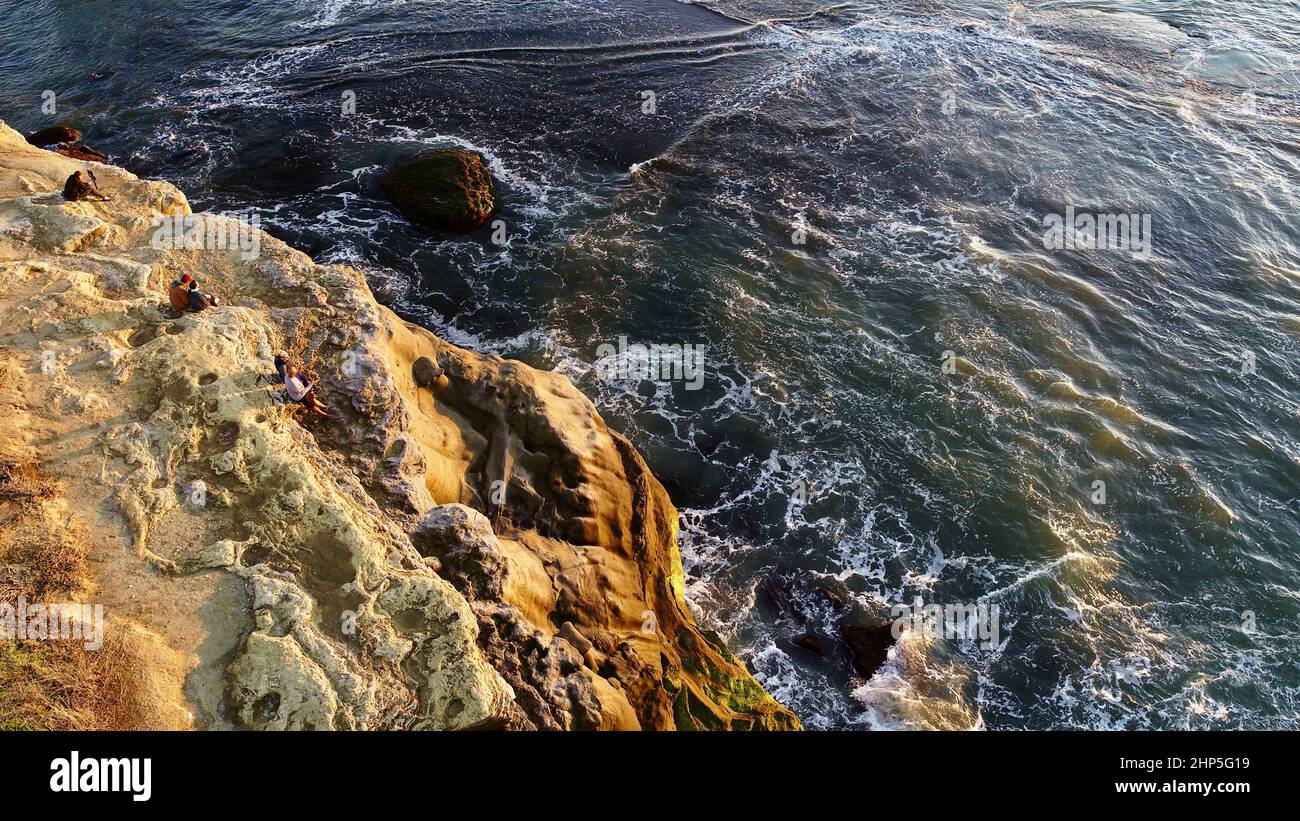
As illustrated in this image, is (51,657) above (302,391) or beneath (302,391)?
beneath

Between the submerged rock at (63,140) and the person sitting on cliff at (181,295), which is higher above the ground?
the submerged rock at (63,140)

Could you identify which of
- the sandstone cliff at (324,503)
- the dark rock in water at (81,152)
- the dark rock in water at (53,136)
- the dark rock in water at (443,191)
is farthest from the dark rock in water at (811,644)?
the dark rock in water at (53,136)

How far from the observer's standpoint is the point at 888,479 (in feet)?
60.6

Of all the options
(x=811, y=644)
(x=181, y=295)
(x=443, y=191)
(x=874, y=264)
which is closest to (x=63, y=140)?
(x=443, y=191)

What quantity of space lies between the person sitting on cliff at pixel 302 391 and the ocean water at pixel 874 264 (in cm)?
862

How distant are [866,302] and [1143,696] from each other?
40.6ft

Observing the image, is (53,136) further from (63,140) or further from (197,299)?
(197,299)

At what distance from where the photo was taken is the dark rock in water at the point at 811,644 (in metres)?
15.5

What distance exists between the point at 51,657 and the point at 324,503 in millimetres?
3153

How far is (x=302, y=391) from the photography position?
11.3 m

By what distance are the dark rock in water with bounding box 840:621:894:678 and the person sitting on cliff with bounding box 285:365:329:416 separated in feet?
36.3

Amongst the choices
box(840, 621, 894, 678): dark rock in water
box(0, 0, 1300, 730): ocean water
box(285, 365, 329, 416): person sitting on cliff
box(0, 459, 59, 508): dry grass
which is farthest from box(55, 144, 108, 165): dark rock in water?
box(840, 621, 894, 678): dark rock in water

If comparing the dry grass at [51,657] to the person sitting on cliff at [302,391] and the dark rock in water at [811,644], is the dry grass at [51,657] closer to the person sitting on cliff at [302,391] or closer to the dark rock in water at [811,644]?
the person sitting on cliff at [302,391]

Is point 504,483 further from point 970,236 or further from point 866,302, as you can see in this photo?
point 970,236
